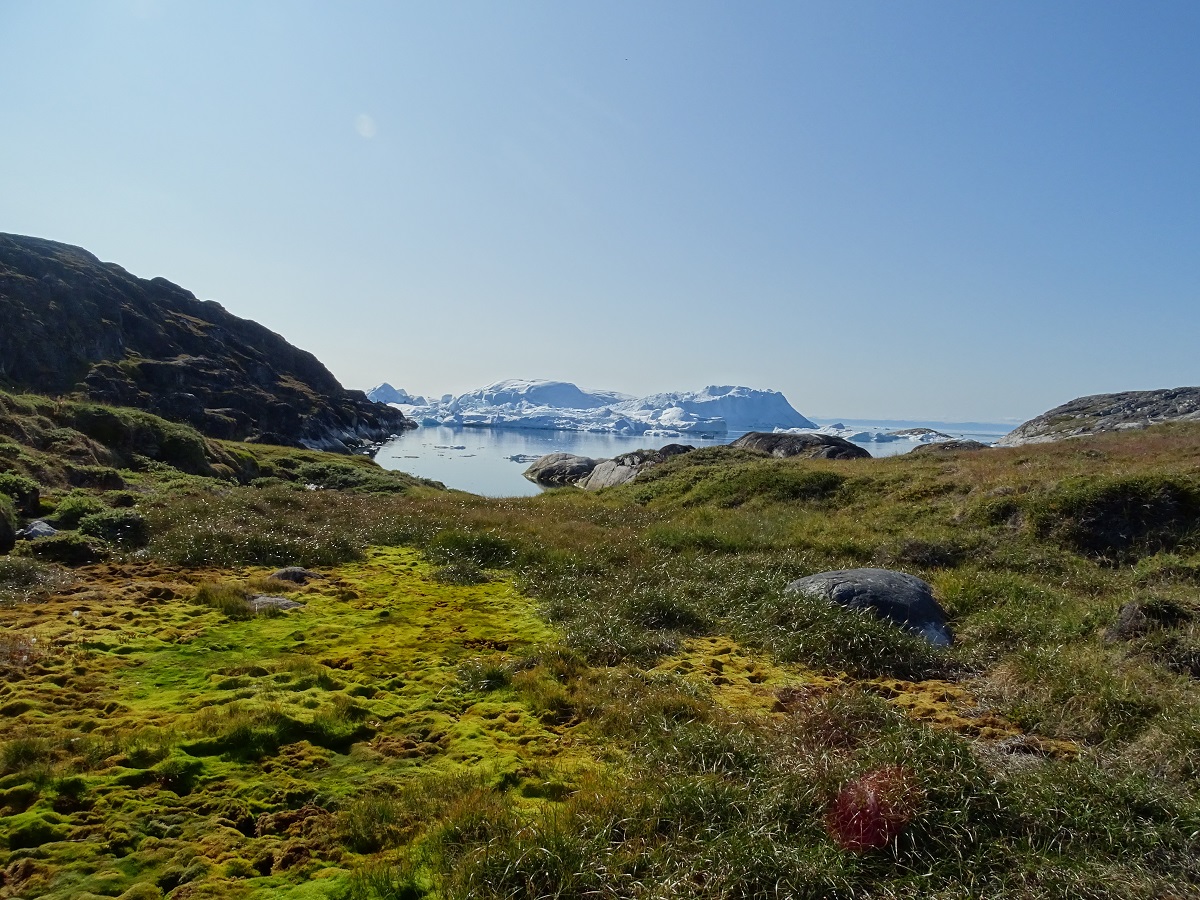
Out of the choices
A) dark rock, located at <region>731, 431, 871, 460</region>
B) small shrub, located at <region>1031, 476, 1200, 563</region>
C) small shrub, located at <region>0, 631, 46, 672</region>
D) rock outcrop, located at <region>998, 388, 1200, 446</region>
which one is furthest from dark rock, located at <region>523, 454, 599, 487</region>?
small shrub, located at <region>0, 631, 46, 672</region>

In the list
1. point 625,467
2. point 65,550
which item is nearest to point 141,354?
point 625,467

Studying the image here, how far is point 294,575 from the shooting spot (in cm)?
1416

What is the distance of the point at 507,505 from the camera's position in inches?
1083

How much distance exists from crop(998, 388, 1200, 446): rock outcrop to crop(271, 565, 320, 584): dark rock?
56.1 m

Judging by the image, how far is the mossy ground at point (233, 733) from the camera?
17.1 ft

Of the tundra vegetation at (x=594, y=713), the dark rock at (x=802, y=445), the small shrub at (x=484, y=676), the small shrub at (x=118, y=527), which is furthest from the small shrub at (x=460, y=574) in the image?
the dark rock at (x=802, y=445)

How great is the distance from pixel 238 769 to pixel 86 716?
2377mm

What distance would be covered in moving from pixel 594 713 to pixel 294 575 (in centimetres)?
899

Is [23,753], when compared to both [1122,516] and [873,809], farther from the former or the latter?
[1122,516]

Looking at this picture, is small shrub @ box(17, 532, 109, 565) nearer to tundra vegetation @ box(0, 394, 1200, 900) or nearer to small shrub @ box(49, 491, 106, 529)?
tundra vegetation @ box(0, 394, 1200, 900)

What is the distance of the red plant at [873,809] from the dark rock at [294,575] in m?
11.9

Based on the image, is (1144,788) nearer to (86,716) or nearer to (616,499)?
(86,716)

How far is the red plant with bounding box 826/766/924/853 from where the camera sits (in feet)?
17.5

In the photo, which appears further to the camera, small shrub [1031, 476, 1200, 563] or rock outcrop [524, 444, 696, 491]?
rock outcrop [524, 444, 696, 491]
